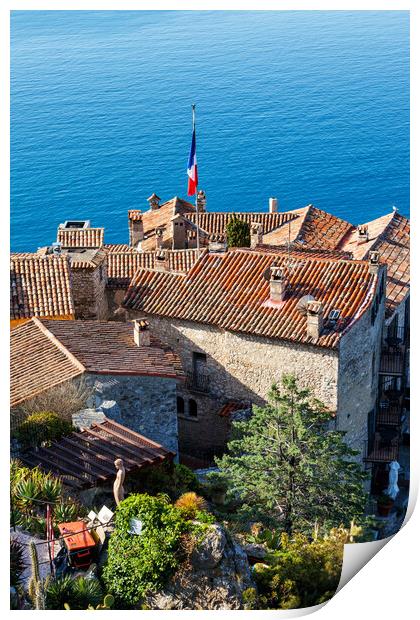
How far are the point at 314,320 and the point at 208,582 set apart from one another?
1136cm

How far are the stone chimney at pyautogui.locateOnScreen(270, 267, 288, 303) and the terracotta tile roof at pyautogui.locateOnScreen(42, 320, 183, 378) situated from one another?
11.1 ft

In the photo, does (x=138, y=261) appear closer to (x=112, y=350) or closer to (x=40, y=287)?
(x=40, y=287)

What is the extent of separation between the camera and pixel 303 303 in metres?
29.7

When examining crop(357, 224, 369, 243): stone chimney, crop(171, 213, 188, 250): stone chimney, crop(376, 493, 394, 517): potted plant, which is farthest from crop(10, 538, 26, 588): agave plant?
crop(171, 213, 188, 250): stone chimney

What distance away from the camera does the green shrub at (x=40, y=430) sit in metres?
23.3

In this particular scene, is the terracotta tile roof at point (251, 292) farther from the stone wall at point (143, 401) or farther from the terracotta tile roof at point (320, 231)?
the terracotta tile roof at point (320, 231)

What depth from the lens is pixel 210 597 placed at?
61.0 ft

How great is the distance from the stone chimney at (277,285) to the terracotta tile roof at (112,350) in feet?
11.1

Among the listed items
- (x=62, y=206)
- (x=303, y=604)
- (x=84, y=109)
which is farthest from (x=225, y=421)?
(x=84, y=109)

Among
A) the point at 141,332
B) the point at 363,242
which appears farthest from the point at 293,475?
the point at 363,242

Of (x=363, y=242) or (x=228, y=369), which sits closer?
(x=228, y=369)

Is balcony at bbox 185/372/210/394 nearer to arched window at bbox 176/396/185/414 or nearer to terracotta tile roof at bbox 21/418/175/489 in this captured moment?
arched window at bbox 176/396/185/414

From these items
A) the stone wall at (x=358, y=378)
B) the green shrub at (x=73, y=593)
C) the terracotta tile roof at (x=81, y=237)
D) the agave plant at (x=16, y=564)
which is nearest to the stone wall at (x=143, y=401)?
the stone wall at (x=358, y=378)

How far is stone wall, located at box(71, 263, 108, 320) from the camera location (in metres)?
32.8
